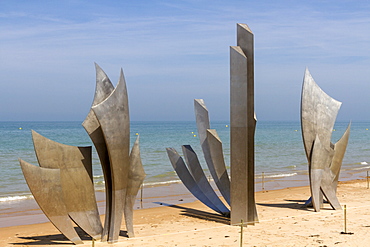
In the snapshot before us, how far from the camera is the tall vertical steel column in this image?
40.4ft

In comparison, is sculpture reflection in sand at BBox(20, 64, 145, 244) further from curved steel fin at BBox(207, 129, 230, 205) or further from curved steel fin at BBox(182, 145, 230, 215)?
curved steel fin at BBox(182, 145, 230, 215)

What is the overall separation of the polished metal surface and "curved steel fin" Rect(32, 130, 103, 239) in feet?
12.5

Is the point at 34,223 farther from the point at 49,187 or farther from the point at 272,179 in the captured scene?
the point at 272,179

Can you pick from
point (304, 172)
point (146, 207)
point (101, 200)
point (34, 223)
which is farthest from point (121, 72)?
point (304, 172)

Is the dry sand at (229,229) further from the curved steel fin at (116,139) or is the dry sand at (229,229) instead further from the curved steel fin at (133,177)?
the curved steel fin at (133,177)

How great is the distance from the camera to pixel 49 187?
10383 mm

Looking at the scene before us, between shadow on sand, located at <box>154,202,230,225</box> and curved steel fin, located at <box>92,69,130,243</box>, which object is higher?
curved steel fin, located at <box>92,69,130,243</box>

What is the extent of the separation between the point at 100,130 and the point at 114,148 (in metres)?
0.58

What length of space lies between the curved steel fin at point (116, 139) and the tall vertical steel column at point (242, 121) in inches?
116

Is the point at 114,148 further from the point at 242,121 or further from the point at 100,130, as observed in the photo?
the point at 242,121

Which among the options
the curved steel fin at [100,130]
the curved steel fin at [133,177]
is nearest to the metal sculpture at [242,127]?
the curved steel fin at [133,177]

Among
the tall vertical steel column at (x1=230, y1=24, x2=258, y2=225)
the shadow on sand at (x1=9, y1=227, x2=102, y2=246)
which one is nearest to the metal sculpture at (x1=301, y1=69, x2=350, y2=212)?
the tall vertical steel column at (x1=230, y1=24, x2=258, y2=225)

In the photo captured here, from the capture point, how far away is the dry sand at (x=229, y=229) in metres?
11.0

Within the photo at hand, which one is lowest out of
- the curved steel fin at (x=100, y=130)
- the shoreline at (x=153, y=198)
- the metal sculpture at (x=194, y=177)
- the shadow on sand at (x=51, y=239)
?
the shoreline at (x=153, y=198)
